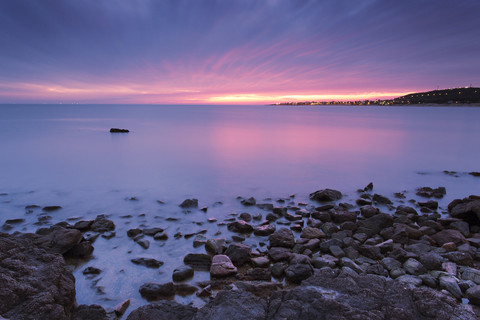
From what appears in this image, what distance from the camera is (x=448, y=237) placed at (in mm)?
5777

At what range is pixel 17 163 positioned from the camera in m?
13.5

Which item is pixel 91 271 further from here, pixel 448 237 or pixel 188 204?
pixel 448 237

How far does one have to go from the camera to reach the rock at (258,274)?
4523mm

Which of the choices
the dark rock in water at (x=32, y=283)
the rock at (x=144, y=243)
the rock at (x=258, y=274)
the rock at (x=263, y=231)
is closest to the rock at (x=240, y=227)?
the rock at (x=263, y=231)

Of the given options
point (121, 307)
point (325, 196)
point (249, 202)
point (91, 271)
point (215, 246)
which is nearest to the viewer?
point (121, 307)

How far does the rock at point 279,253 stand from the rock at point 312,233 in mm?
772

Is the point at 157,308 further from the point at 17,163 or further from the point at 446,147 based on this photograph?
the point at 446,147

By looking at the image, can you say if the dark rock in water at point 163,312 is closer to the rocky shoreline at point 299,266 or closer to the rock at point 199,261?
the rocky shoreline at point 299,266

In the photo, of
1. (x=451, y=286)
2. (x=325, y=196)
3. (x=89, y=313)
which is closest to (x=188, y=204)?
(x=325, y=196)

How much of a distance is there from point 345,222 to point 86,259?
5333mm

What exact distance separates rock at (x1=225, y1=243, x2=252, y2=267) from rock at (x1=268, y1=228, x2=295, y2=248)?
2.23 ft

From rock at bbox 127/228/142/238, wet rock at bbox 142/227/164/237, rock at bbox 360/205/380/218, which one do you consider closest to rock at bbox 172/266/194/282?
wet rock at bbox 142/227/164/237

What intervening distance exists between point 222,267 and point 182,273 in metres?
0.64

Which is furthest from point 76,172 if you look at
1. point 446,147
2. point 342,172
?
point 446,147
